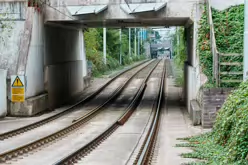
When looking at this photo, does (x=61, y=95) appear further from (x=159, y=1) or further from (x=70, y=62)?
(x=159, y=1)

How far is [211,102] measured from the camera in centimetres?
1697

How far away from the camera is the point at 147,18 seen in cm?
2181

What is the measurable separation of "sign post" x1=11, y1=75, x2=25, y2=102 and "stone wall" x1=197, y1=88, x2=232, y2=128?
7339 mm

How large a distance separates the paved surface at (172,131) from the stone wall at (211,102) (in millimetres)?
436

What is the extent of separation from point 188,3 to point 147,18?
6.57 ft

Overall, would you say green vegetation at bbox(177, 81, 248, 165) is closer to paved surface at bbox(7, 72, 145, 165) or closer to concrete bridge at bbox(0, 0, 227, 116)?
paved surface at bbox(7, 72, 145, 165)

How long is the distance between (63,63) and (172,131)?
36.6ft

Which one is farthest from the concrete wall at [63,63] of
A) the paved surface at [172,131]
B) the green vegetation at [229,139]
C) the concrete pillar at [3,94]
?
the green vegetation at [229,139]

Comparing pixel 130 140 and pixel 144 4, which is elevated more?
pixel 144 4

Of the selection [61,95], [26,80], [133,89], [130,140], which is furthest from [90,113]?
[133,89]

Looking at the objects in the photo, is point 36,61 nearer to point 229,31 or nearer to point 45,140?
point 45,140

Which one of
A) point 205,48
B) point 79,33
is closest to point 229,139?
point 205,48

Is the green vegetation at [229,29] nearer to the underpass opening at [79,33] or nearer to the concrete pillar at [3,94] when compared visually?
the underpass opening at [79,33]

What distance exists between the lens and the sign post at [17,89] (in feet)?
64.6
